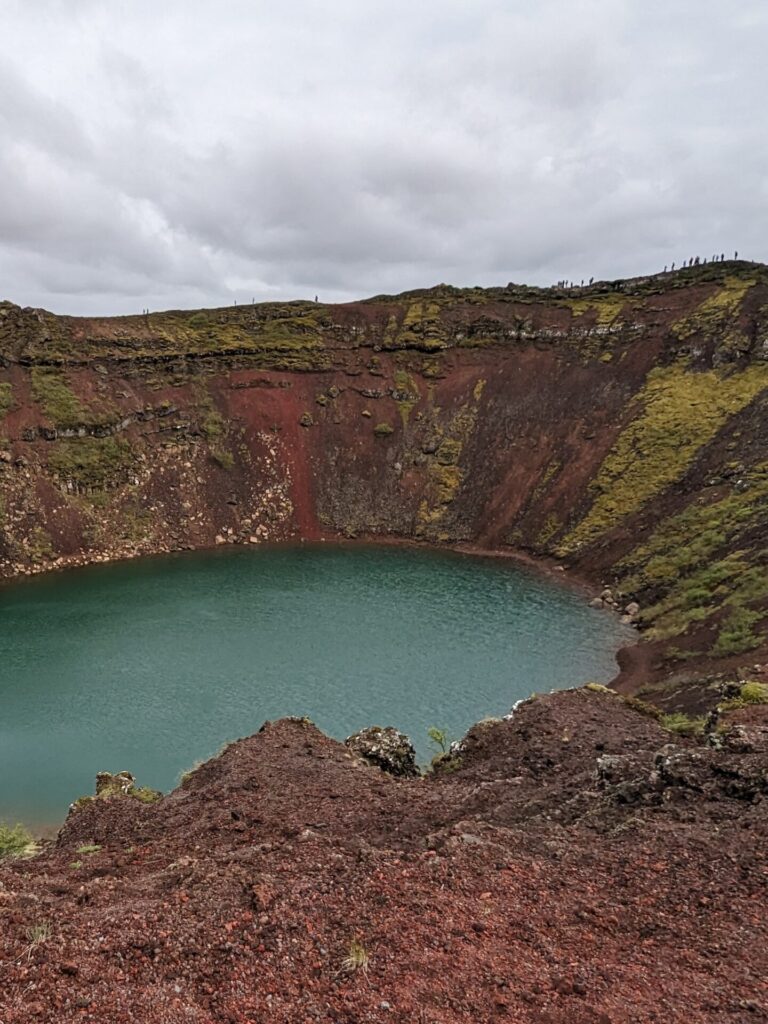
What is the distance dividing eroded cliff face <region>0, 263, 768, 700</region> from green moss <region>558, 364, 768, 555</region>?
0.65 feet

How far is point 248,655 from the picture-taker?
1486 inches

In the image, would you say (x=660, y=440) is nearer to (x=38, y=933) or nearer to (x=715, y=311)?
(x=715, y=311)

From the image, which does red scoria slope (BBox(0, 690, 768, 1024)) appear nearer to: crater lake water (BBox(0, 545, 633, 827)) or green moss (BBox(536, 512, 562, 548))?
crater lake water (BBox(0, 545, 633, 827))

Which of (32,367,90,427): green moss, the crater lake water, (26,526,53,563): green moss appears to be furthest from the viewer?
(32,367,90,427): green moss

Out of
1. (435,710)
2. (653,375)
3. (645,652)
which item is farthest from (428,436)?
(435,710)

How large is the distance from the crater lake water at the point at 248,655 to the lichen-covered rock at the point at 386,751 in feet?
23.2

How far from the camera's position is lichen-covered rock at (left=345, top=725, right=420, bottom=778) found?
19.8 metres

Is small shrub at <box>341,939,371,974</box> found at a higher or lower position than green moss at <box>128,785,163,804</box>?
lower

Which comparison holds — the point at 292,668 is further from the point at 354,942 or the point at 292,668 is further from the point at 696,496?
the point at 696,496

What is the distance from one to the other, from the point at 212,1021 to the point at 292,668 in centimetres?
2906

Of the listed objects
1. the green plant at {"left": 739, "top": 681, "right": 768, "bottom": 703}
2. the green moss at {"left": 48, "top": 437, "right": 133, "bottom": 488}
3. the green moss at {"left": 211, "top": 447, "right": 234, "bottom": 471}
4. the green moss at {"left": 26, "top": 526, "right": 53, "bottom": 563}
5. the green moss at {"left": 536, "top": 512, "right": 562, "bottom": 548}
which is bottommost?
the green plant at {"left": 739, "top": 681, "right": 768, "bottom": 703}

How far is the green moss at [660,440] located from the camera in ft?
185

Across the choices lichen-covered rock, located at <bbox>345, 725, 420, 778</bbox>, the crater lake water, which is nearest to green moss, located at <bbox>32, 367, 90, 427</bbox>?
the crater lake water

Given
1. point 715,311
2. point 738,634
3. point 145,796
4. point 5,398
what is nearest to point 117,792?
point 145,796
